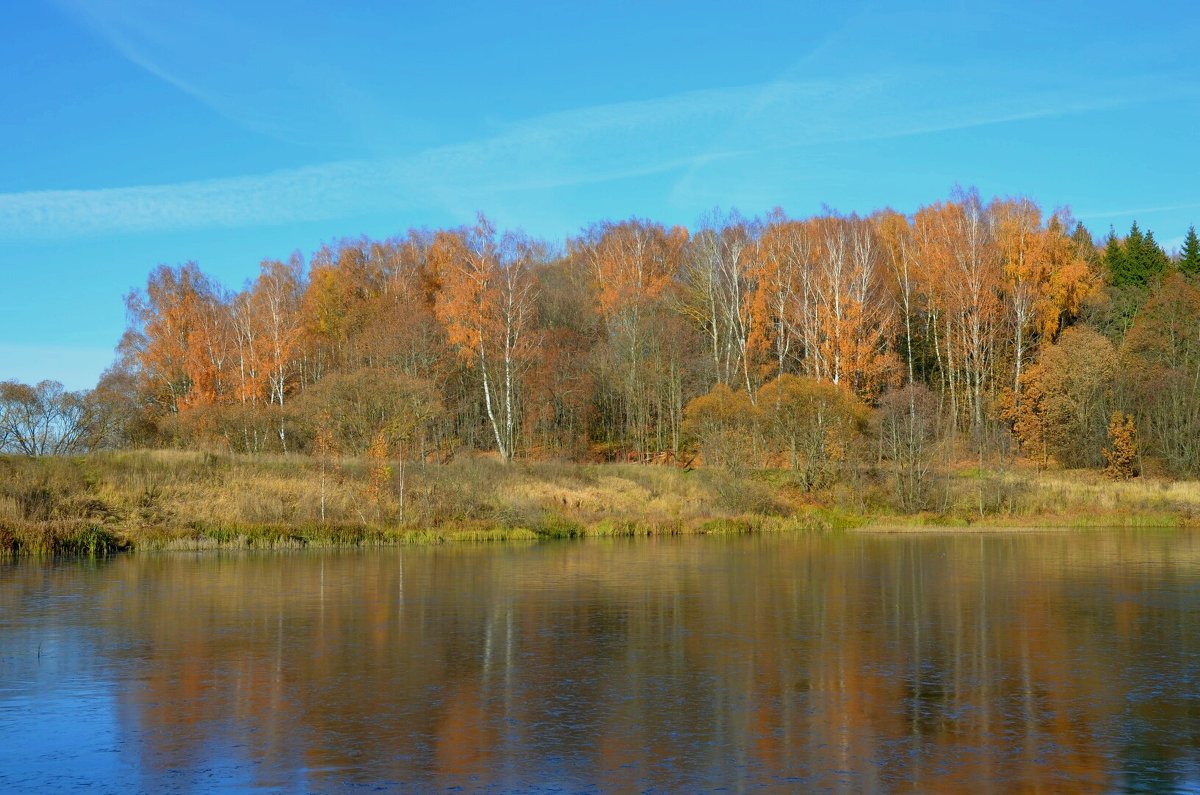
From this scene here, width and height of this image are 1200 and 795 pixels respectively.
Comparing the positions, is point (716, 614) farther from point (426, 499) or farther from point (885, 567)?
point (426, 499)

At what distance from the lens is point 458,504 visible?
3697cm

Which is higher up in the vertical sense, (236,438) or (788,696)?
(236,438)

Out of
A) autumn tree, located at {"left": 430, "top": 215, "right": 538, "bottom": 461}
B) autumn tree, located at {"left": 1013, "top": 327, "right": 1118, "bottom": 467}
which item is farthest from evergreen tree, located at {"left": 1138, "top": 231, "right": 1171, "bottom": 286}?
autumn tree, located at {"left": 430, "top": 215, "right": 538, "bottom": 461}

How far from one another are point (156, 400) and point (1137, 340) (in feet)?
185

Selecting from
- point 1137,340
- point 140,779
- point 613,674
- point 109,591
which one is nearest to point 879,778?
point 613,674

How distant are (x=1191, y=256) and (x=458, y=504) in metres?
57.1

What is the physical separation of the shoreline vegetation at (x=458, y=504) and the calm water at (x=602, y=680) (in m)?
7.19

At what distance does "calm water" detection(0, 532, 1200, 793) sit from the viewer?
385 inches

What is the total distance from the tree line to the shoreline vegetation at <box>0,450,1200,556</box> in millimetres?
2339

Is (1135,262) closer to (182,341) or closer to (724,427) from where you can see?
(724,427)

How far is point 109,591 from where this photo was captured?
876 inches

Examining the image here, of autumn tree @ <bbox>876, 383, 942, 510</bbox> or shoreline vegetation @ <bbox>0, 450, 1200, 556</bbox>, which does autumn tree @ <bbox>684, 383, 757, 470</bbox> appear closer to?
shoreline vegetation @ <bbox>0, 450, 1200, 556</bbox>

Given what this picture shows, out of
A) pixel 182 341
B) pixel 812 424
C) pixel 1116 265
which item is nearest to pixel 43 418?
pixel 182 341

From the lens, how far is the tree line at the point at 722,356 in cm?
4606
